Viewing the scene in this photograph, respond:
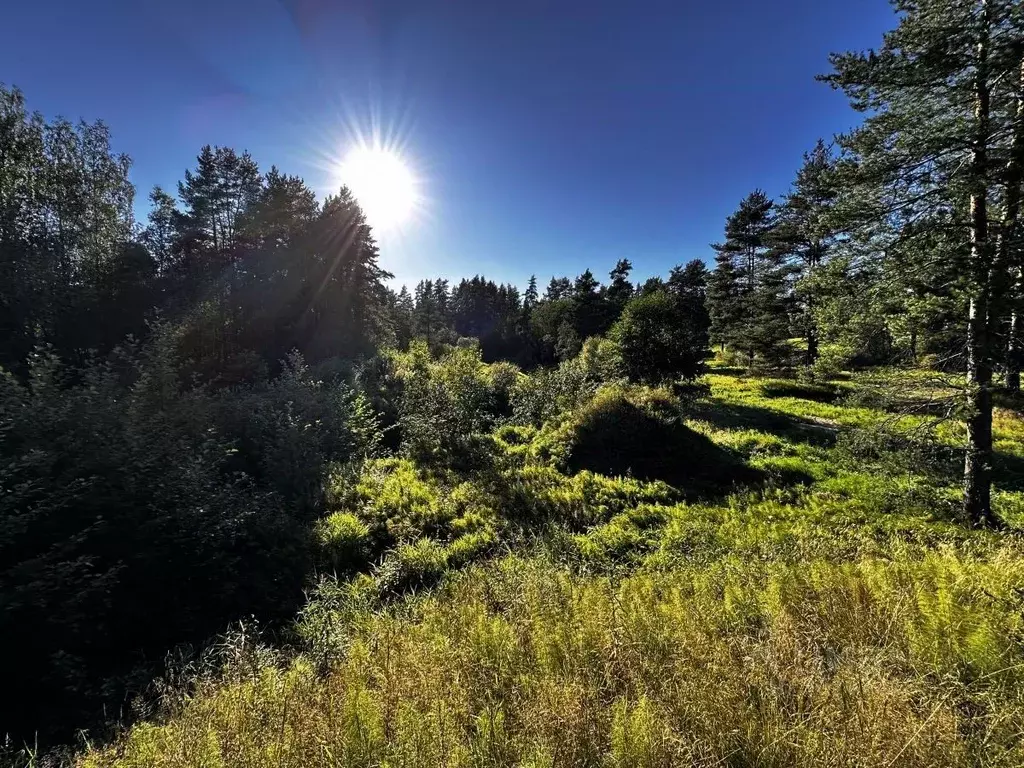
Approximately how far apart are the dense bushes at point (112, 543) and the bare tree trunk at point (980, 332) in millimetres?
10610

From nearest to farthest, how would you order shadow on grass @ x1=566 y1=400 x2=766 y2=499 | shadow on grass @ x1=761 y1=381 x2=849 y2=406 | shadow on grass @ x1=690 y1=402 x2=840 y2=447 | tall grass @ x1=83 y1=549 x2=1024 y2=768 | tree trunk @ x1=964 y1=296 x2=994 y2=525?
tall grass @ x1=83 y1=549 x2=1024 y2=768 → tree trunk @ x1=964 y1=296 x2=994 y2=525 → shadow on grass @ x1=566 y1=400 x2=766 y2=499 → shadow on grass @ x1=690 y1=402 x2=840 y2=447 → shadow on grass @ x1=761 y1=381 x2=849 y2=406

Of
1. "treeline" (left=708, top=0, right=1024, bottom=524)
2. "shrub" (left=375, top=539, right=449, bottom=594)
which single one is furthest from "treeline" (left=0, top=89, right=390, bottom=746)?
"treeline" (left=708, top=0, right=1024, bottom=524)

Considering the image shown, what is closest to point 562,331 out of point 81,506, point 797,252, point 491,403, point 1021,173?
point 797,252

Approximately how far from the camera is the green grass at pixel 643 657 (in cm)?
228

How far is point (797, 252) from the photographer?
25344 millimetres

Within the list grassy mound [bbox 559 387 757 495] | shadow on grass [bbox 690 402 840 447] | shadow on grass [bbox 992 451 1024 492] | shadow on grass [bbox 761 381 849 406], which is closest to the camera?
shadow on grass [bbox 992 451 1024 492]

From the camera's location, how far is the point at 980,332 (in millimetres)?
6516

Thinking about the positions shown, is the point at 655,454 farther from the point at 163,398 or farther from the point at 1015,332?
the point at 163,398

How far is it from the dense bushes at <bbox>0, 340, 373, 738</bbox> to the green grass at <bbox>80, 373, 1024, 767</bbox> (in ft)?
3.37

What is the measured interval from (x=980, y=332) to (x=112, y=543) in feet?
40.4

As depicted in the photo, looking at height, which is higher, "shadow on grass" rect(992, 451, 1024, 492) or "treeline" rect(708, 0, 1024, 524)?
"treeline" rect(708, 0, 1024, 524)

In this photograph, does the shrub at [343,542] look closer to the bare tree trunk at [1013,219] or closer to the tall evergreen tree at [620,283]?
the bare tree trunk at [1013,219]

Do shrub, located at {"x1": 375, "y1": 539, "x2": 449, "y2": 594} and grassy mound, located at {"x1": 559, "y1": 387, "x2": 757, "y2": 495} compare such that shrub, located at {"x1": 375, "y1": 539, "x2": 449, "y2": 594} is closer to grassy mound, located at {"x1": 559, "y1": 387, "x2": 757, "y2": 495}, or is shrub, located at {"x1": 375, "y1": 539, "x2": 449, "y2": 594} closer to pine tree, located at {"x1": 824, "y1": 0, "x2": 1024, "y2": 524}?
grassy mound, located at {"x1": 559, "y1": 387, "x2": 757, "y2": 495}

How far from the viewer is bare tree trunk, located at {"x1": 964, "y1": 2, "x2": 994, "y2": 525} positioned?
5984 millimetres
